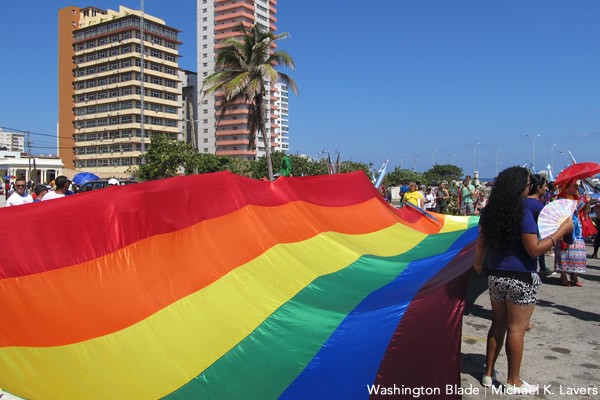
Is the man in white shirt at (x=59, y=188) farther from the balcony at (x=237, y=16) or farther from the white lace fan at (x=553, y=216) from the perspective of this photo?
the balcony at (x=237, y=16)

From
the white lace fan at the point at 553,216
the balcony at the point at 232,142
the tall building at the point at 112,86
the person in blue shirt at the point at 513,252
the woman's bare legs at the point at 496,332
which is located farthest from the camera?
the balcony at the point at 232,142

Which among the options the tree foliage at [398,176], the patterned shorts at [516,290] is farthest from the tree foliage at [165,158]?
the patterned shorts at [516,290]

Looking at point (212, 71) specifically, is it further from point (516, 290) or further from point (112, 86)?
point (516, 290)

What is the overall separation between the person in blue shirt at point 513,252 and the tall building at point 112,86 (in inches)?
3067

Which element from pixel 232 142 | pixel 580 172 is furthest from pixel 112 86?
pixel 580 172

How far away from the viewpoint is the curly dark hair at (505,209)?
342 centimetres

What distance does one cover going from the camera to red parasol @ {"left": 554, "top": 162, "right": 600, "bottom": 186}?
288 inches

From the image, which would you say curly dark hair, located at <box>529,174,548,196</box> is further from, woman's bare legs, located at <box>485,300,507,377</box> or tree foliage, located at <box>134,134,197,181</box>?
tree foliage, located at <box>134,134,197,181</box>

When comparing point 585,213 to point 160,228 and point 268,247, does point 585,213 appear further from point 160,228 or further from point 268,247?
point 160,228

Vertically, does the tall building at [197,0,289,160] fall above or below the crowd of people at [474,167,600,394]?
above

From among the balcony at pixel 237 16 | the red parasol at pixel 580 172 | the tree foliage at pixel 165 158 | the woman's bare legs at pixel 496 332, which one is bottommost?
the woman's bare legs at pixel 496 332

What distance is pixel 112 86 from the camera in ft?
261

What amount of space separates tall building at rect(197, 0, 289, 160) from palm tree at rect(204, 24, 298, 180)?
2630 inches

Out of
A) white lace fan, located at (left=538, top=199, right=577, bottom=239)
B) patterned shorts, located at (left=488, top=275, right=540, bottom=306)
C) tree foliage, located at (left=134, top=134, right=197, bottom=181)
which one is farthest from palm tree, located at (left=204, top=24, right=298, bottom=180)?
patterned shorts, located at (left=488, top=275, right=540, bottom=306)
